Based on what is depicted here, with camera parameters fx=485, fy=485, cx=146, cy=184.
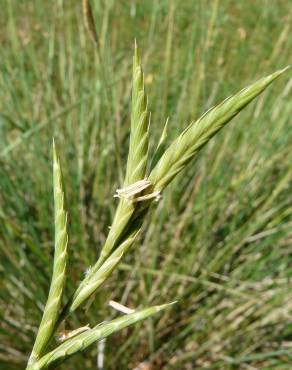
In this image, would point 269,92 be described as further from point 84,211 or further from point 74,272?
point 74,272

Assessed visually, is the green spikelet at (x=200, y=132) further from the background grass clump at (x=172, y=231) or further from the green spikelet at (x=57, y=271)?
the background grass clump at (x=172, y=231)

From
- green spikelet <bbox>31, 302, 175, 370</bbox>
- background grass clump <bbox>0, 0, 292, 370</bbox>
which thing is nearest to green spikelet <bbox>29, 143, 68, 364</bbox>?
green spikelet <bbox>31, 302, 175, 370</bbox>

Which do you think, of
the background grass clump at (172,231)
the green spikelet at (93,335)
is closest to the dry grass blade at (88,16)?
the background grass clump at (172,231)

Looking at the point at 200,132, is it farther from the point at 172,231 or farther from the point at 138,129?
the point at 172,231

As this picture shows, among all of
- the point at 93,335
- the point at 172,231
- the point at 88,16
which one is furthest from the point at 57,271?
the point at 172,231

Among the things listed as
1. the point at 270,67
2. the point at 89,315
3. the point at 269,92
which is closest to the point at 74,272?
the point at 89,315
